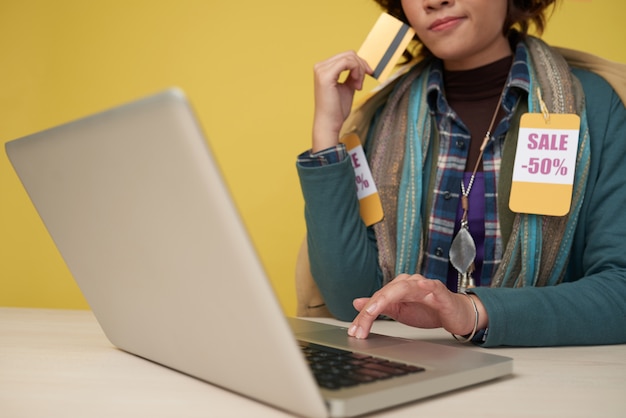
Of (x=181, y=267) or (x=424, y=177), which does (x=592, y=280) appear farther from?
(x=181, y=267)

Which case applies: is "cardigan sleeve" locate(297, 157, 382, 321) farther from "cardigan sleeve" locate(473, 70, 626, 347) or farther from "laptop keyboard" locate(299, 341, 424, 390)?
"laptop keyboard" locate(299, 341, 424, 390)

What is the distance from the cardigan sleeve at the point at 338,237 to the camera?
129cm

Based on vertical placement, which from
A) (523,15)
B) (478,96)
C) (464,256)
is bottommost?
(464,256)

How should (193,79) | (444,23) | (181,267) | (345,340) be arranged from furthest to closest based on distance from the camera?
(193,79), (444,23), (345,340), (181,267)

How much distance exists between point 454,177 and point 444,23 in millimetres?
298

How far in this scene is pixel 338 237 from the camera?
132 cm

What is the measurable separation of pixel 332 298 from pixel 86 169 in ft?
2.75

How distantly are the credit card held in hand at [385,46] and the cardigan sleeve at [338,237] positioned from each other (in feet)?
0.73

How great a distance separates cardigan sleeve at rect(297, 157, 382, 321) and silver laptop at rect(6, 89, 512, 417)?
0.56m

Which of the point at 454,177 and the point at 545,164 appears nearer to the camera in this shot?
the point at 545,164

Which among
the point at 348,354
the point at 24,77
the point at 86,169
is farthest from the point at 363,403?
the point at 24,77

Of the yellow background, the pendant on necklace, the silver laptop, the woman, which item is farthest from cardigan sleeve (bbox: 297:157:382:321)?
the yellow background

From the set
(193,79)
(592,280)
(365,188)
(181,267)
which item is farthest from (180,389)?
(193,79)

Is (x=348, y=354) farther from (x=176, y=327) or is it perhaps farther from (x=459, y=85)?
(x=459, y=85)
